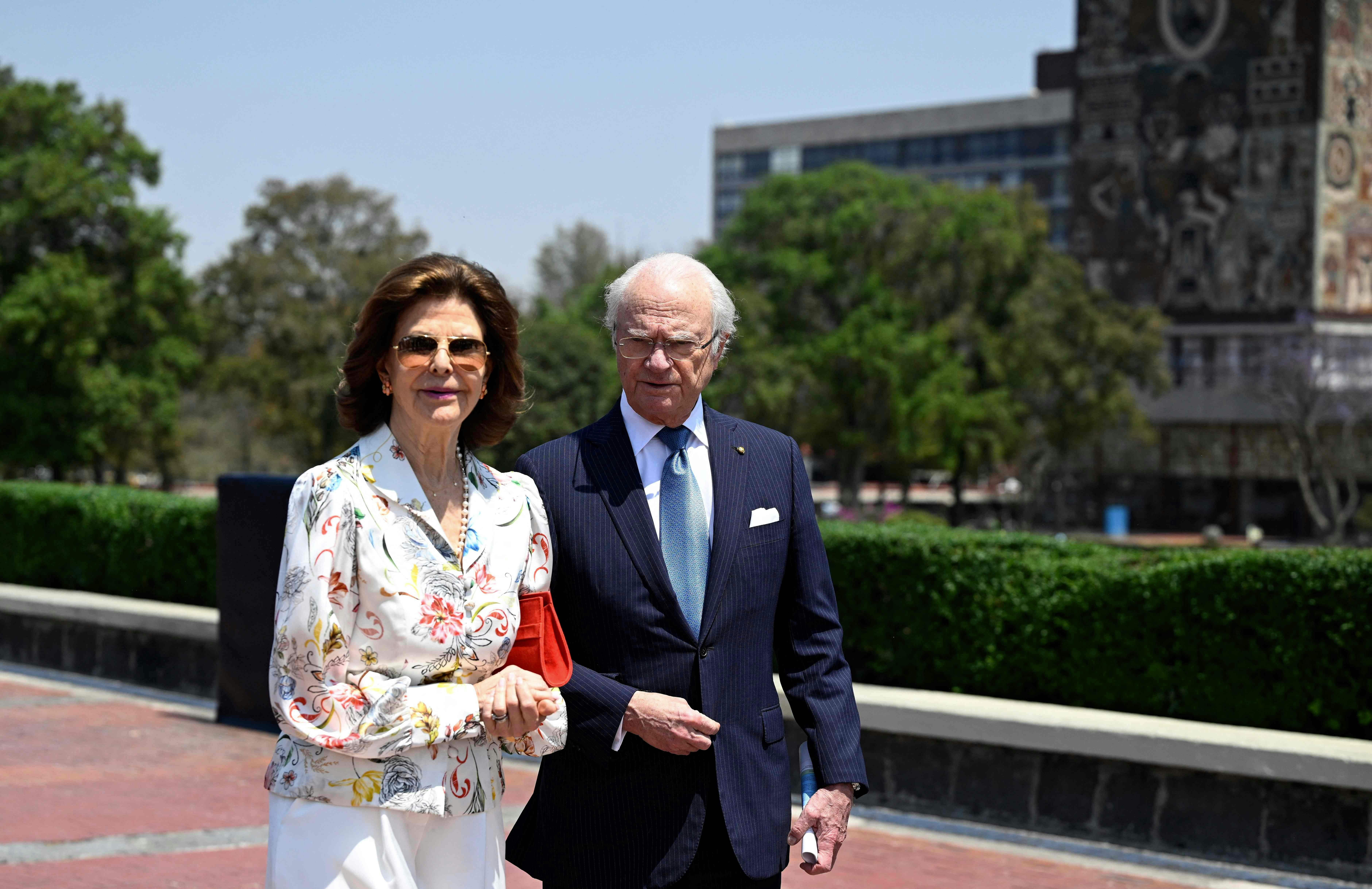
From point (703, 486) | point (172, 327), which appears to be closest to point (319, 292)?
point (172, 327)

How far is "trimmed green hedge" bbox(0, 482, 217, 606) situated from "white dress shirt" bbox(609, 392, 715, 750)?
8.55 meters

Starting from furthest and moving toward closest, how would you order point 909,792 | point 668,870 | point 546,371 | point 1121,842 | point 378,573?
point 546,371
point 909,792
point 1121,842
point 668,870
point 378,573

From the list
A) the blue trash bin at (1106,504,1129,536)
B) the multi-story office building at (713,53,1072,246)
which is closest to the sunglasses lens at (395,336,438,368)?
the blue trash bin at (1106,504,1129,536)

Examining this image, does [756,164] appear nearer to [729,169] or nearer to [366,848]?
[729,169]

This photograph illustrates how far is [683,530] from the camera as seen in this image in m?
3.37

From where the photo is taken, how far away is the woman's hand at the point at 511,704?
2.81 m

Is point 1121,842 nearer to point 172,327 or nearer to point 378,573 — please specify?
point 378,573

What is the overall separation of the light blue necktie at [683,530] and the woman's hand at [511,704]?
520 millimetres

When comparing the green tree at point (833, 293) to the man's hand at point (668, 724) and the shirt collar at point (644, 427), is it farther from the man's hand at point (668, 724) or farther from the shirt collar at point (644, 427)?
the man's hand at point (668, 724)

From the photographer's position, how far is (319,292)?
54906mm

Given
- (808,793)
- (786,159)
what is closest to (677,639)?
(808,793)

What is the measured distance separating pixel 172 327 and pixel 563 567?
43.5 meters

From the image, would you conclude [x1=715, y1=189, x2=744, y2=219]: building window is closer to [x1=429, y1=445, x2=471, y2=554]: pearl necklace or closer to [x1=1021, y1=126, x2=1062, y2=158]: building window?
[x1=1021, y1=126, x2=1062, y2=158]: building window

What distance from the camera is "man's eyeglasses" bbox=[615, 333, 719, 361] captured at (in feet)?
11.0
